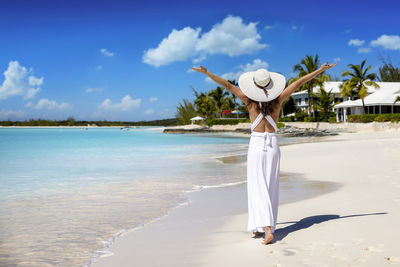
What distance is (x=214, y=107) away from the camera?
7738 cm

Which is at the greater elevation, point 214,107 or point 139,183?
point 214,107

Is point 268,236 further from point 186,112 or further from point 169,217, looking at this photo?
point 186,112

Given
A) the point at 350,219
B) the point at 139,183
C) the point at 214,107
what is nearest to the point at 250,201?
the point at 350,219

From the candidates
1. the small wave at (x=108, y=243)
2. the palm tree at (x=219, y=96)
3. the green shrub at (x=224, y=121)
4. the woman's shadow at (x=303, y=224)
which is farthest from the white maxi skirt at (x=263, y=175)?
the palm tree at (x=219, y=96)

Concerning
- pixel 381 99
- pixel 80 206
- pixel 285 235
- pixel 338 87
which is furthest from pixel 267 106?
pixel 338 87

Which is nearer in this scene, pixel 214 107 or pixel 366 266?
pixel 366 266

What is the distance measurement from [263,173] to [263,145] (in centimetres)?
30

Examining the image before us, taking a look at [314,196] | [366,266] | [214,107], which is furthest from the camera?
[214,107]

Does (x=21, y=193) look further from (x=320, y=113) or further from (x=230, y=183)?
(x=320, y=113)

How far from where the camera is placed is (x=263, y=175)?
400 centimetres

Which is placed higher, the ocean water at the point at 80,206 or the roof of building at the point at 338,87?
the roof of building at the point at 338,87

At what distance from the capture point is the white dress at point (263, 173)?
399 cm

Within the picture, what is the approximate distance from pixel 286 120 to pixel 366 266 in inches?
1989

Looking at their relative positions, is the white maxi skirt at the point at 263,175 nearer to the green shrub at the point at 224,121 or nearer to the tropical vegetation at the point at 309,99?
the tropical vegetation at the point at 309,99
